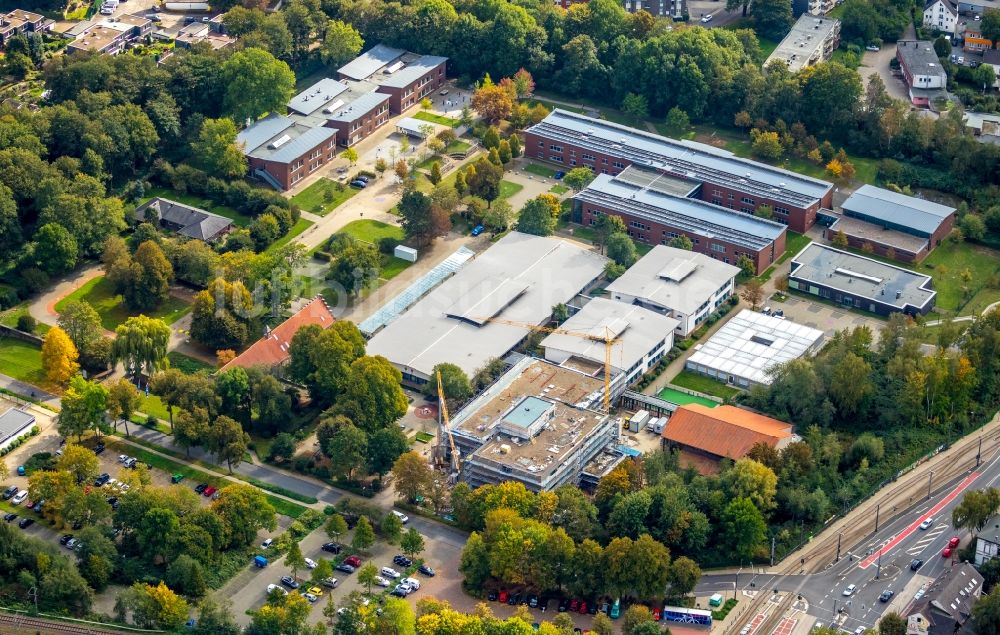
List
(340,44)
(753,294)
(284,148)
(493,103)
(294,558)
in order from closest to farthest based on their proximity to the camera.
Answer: (294,558) < (753,294) < (284,148) < (493,103) < (340,44)

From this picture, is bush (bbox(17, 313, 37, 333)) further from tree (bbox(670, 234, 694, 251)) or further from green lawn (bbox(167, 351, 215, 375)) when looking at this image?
tree (bbox(670, 234, 694, 251))

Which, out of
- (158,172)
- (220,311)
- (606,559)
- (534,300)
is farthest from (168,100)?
(606,559)

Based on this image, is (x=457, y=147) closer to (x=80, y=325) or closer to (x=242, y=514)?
(x=80, y=325)

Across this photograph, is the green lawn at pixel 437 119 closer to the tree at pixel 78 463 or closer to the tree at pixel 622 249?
the tree at pixel 622 249

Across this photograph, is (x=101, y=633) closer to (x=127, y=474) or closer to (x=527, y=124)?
(x=127, y=474)

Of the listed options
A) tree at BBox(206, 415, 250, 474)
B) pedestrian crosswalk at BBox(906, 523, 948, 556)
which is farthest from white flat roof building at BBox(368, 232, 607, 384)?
pedestrian crosswalk at BBox(906, 523, 948, 556)

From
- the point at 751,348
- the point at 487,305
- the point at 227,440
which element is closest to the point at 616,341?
the point at 751,348
